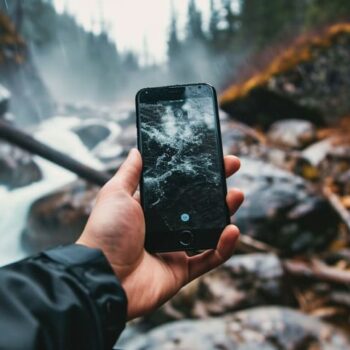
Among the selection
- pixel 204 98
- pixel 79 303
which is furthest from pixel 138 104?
pixel 79 303

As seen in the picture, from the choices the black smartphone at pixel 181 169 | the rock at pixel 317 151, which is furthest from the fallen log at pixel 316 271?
the black smartphone at pixel 181 169

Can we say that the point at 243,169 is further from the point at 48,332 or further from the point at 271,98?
the point at 48,332

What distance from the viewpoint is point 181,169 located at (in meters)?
2.00

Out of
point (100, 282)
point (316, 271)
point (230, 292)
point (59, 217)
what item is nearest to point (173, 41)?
point (59, 217)

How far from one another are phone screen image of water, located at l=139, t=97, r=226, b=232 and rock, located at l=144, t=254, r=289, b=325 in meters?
3.41

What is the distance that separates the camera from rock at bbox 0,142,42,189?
12.7 meters

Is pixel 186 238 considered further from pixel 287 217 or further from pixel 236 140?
pixel 236 140

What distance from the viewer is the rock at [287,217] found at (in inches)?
246

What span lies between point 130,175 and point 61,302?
858mm

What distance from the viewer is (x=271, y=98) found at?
11.7m

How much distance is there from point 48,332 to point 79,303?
0.45ft

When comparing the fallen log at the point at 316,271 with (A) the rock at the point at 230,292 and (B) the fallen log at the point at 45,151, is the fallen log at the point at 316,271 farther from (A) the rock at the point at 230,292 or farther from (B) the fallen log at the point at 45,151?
(B) the fallen log at the point at 45,151

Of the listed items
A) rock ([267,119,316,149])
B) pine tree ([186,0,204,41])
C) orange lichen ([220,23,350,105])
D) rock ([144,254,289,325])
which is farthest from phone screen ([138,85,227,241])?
pine tree ([186,0,204,41])

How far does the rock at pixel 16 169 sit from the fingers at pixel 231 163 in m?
12.0
